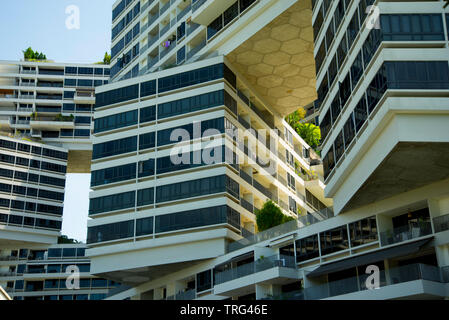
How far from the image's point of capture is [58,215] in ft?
303

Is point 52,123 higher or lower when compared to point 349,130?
higher

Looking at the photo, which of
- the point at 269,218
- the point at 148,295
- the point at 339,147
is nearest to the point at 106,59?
the point at 148,295

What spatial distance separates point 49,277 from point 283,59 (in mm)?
54249

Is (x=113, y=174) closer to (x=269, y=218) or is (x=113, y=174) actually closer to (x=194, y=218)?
(x=194, y=218)

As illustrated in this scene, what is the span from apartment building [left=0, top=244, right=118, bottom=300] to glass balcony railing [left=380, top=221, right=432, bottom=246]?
61043mm

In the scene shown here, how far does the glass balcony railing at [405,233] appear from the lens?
3583 cm

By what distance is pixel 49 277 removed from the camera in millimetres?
91000

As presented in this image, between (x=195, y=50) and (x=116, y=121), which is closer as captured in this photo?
(x=116, y=121)

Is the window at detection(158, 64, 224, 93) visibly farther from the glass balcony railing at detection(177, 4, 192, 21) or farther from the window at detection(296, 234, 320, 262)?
the window at detection(296, 234, 320, 262)

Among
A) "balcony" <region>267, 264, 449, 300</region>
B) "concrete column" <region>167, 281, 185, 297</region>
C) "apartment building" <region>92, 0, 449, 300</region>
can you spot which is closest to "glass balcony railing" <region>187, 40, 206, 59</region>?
"apartment building" <region>92, 0, 449, 300</region>

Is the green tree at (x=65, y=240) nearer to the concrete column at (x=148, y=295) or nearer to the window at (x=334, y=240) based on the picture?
the concrete column at (x=148, y=295)

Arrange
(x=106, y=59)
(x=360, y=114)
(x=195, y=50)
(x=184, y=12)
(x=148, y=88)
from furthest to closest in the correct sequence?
(x=106, y=59), (x=184, y=12), (x=195, y=50), (x=148, y=88), (x=360, y=114)
